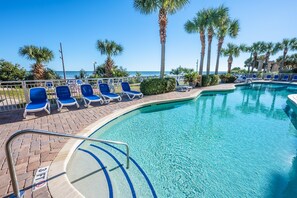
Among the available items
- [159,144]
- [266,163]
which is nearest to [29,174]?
[159,144]

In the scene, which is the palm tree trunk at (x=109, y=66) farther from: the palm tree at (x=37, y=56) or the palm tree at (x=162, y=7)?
the palm tree at (x=162, y=7)

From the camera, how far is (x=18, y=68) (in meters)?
19.2

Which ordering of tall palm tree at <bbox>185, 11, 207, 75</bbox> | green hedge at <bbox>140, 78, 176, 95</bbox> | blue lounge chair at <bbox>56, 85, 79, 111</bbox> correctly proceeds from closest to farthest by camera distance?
blue lounge chair at <bbox>56, 85, 79, 111</bbox>
green hedge at <bbox>140, 78, 176, 95</bbox>
tall palm tree at <bbox>185, 11, 207, 75</bbox>

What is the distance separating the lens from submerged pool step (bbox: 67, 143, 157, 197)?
7.87 feet

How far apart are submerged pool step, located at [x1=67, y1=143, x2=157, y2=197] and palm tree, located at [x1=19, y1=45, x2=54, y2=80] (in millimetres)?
16927

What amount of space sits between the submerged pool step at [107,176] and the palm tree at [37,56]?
1693 centimetres

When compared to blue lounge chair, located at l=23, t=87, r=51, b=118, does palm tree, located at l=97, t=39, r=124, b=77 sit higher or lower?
higher

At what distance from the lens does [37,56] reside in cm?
1552

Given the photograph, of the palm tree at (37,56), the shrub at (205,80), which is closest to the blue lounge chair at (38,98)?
the palm tree at (37,56)

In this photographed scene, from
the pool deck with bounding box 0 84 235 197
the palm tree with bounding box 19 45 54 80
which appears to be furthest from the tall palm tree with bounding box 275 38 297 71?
the palm tree with bounding box 19 45 54 80

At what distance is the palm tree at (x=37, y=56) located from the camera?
14.8 metres

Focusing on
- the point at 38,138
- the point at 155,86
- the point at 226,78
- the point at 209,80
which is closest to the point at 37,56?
the point at 155,86

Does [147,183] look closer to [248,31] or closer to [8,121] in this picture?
[8,121]

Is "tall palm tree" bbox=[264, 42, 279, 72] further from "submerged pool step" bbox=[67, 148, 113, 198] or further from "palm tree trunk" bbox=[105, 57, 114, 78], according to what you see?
"submerged pool step" bbox=[67, 148, 113, 198]
